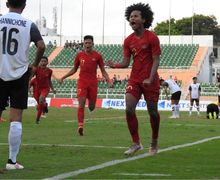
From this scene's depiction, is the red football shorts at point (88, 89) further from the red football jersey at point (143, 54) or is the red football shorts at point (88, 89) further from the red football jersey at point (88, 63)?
the red football jersey at point (143, 54)

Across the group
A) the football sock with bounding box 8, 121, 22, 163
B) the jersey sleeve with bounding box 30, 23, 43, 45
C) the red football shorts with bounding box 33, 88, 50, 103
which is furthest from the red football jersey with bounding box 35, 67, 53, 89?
the football sock with bounding box 8, 121, 22, 163

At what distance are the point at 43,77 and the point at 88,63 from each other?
5.29m

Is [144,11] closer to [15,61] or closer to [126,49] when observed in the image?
[126,49]

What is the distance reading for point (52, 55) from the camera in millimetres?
70875

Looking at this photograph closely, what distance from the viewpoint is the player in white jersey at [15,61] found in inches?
329

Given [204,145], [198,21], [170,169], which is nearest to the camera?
[170,169]

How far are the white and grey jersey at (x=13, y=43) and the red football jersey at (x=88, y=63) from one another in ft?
23.7

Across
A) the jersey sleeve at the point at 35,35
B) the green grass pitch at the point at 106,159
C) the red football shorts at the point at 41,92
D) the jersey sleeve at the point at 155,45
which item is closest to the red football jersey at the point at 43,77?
the red football shorts at the point at 41,92

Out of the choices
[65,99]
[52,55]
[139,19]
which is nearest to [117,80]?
[65,99]

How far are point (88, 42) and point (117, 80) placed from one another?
40.7m

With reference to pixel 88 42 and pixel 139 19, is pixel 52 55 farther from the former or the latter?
pixel 139 19

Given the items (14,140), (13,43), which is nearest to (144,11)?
(13,43)

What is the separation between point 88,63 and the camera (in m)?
15.7

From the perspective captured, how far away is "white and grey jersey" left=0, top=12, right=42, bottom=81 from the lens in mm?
8359
